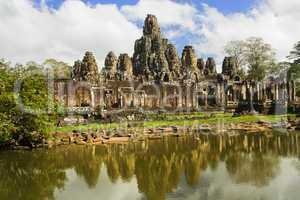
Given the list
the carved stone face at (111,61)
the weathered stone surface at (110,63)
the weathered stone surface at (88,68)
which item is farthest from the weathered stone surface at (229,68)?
the weathered stone surface at (88,68)

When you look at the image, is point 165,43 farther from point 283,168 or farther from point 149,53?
point 283,168

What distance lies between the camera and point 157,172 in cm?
1881

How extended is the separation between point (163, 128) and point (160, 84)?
80.7 ft

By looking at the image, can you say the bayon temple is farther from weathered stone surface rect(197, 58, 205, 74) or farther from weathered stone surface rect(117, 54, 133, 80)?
weathered stone surface rect(197, 58, 205, 74)

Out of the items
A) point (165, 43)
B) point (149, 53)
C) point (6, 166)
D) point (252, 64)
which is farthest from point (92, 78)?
point (6, 166)

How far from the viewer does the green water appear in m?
14.9

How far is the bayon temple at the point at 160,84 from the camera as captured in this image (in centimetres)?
5534

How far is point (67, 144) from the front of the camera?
30.2 m

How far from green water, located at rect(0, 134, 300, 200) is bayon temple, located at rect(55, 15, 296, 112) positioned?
23.2 meters

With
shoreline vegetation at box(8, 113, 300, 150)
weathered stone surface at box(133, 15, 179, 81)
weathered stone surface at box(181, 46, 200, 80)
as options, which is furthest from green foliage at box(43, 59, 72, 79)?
shoreline vegetation at box(8, 113, 300, 150)

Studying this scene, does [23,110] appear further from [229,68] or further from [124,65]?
[124,65]

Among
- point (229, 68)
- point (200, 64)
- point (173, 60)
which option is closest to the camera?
point (229, 68)

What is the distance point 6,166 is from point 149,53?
56385 millimetres

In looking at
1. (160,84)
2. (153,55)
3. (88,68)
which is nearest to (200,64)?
(153,55)
